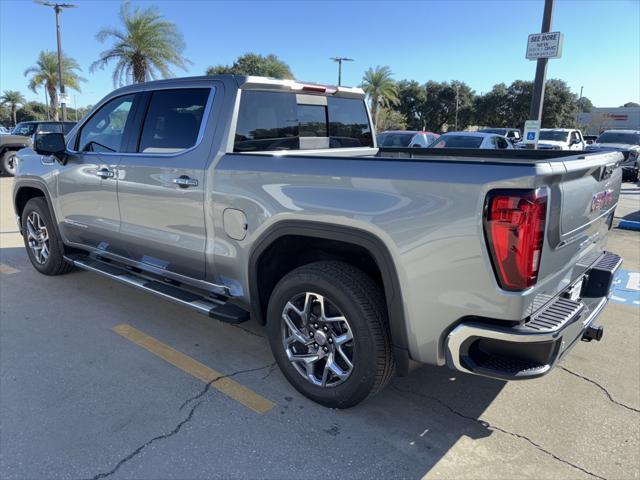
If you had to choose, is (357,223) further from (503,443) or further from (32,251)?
(32,251)

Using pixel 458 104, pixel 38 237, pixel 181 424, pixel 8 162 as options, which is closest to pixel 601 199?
pixel 181 424

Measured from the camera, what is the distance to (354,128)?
4.51 metres

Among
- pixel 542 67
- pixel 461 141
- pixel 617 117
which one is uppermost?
pixel 617 117

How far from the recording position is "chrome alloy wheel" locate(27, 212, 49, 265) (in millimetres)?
5145

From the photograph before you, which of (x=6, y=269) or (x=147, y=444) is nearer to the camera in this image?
(x=147, y=444)

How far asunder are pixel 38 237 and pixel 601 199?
206 inches

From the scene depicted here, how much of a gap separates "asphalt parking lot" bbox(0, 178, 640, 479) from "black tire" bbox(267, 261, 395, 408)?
188mm

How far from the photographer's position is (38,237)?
17.2 ft

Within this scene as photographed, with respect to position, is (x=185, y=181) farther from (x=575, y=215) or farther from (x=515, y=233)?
(x=575, y=215)

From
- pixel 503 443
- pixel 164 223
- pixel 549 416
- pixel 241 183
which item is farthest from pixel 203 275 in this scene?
pixel 549 416

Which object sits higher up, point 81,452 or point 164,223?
point 164,223

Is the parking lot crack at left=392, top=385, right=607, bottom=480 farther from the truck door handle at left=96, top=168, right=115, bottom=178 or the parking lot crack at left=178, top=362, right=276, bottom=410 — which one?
the truck door handle at left=96, top=168, right=115, bottom=178

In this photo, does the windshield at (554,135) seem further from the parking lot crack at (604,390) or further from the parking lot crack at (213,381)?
the parking lot crack at (213,381)

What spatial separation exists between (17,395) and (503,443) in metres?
2.89
